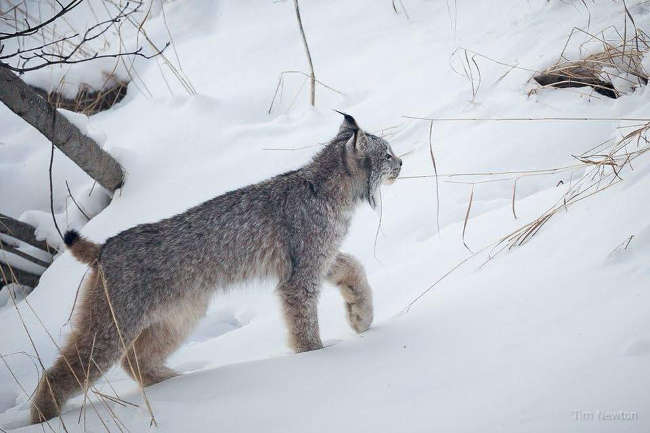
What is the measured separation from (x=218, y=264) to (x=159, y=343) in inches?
25.4

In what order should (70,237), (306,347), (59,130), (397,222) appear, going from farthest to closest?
(59,130) < (397,222) < (306,347) < (70,237)

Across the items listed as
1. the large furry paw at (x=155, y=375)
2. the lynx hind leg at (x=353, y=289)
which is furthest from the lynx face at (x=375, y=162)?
the large furry paw at (x=155, y=375)

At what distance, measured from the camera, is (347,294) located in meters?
3.28

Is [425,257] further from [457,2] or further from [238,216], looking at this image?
[457,2]

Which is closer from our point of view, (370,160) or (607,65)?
(370,160)

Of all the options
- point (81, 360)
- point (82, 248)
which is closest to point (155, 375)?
point (81, 360)

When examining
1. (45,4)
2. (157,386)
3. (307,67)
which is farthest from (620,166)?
(45,4)

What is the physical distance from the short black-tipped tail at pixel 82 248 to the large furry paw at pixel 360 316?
1.61 meters

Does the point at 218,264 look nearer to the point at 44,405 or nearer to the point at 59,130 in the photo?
the point at 44,405

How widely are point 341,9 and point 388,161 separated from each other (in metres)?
4.63

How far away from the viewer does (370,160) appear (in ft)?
11.3

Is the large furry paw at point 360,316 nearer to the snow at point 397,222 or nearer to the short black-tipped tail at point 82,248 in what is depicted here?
the snow at point 397,222

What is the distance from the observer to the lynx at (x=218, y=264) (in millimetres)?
2805

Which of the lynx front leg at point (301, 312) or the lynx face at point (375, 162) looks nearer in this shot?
the lynx front leg at point (301, 312)
